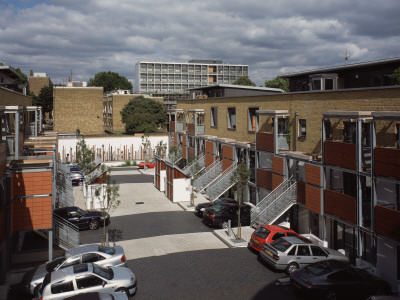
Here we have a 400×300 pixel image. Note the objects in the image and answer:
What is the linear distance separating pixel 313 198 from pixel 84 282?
1320 cm

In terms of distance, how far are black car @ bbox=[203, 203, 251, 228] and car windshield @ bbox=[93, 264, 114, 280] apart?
1054cm

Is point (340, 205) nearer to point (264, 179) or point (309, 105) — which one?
point (309, 105)

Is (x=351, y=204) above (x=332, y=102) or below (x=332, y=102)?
below

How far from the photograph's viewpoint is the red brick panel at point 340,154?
19.0 metres

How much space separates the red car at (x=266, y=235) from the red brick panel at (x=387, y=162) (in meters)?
5.79

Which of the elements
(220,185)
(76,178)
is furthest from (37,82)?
(220,185)

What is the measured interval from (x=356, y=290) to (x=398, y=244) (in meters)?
2.63

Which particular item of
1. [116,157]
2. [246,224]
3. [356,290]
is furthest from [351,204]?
[116,157]

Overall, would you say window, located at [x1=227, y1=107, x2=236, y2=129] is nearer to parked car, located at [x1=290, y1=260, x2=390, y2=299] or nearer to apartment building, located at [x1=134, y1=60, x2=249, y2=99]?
parked car, located at [x1=290, y1=260, x2=390, y2=299]

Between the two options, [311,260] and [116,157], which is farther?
[116,157]

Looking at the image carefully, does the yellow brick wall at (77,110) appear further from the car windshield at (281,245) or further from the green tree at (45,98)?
the car windshield at (281,245)

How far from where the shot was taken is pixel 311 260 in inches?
733

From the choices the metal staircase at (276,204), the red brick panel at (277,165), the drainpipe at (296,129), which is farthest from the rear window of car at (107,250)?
the drainpipe at (296,129)

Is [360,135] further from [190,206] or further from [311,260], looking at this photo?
[190,206]
